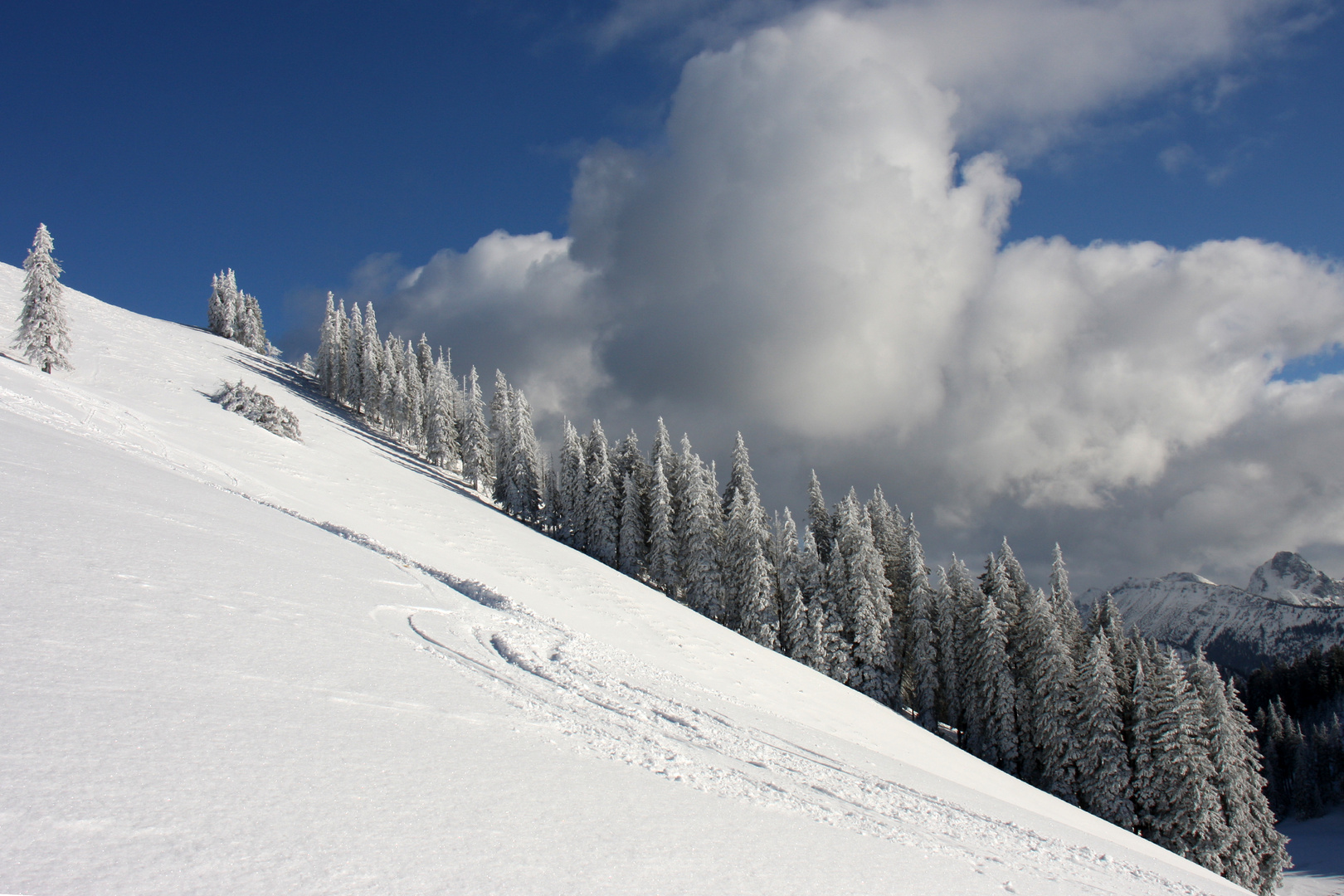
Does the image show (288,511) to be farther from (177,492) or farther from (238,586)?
(238,586)

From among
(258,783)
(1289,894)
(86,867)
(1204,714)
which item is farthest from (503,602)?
(1289,894)

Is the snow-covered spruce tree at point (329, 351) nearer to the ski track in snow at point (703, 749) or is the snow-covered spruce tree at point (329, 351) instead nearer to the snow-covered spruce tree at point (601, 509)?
the snow-covered spruce tree at point (601, 509)

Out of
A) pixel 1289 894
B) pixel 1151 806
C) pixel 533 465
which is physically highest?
pixel 533 465

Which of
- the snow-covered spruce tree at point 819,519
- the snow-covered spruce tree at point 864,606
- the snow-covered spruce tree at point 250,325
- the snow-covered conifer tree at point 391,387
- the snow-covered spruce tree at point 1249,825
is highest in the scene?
the snow-covered spruce tree at point 250,325

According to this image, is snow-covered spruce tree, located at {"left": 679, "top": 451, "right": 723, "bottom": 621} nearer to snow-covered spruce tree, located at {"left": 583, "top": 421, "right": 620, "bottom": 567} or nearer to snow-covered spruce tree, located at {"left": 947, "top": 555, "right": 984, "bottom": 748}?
snow-covered spruce tree, located at {"left": 583, "top": 421, "right": 620, "bottom": 567}

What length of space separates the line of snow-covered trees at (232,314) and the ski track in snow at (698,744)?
4411 inches

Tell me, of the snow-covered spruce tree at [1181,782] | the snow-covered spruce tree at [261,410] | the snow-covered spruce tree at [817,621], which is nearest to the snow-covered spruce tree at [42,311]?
the snow-covered spruce tree at [261,410]

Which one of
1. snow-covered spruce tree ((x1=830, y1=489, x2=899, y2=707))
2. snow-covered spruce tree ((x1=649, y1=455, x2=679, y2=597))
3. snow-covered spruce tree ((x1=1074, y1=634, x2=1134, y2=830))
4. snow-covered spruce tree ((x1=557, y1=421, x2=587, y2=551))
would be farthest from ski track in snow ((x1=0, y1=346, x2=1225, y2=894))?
snow-covered spruce tree ((x1=557, y1=421, x2=587, y2=551))

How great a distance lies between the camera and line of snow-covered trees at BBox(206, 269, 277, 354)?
107 m

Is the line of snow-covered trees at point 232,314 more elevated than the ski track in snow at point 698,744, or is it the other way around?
the line of snow-covered trees at point 232,314

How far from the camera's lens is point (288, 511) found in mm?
25750

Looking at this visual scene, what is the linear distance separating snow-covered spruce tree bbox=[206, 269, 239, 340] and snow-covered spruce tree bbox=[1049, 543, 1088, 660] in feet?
391

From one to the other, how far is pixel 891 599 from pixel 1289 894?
38.1 m

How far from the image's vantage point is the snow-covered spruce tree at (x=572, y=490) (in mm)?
57344
